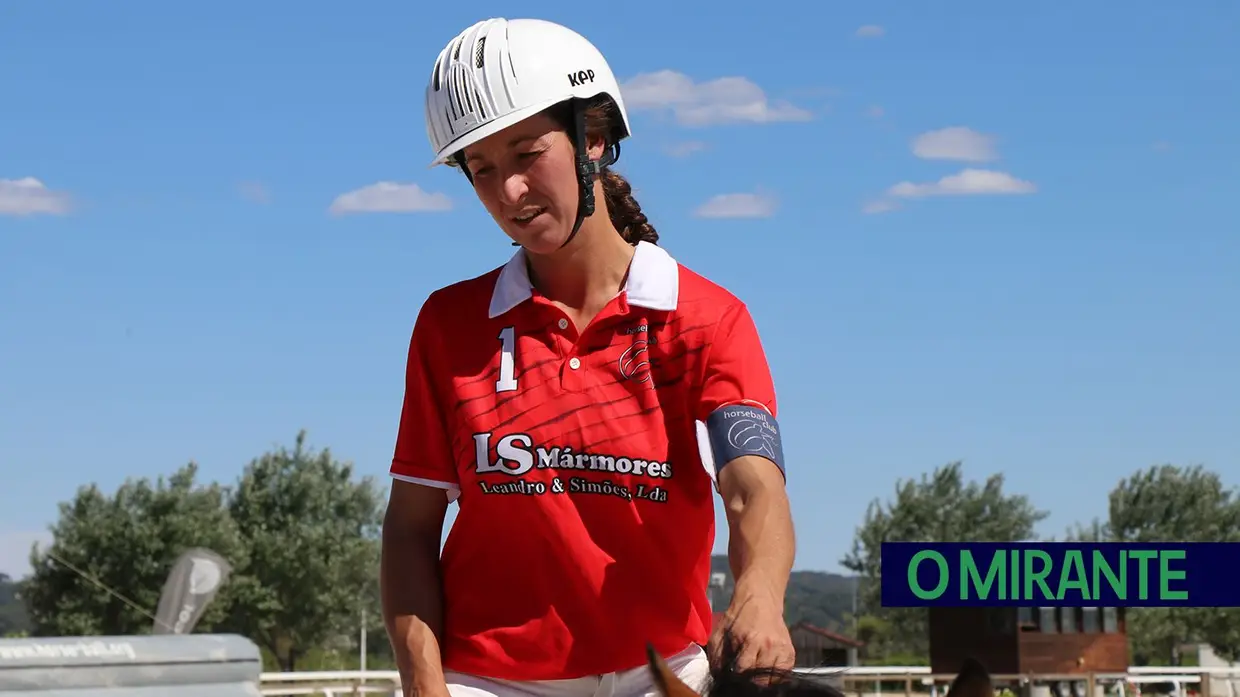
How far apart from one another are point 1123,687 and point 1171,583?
64.5 feet

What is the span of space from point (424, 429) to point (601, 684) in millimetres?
705

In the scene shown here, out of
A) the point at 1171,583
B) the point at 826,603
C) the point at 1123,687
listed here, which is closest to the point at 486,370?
the point at 1171,583

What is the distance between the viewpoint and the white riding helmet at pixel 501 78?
3.25 meters

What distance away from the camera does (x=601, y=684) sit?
331 centimetres

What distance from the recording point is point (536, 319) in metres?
3.49

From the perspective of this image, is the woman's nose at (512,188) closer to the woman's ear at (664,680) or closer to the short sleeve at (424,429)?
the short sleeve at (424,429)

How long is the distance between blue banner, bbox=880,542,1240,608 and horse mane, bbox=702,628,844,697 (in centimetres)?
938

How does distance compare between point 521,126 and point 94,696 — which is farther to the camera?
point 94,696

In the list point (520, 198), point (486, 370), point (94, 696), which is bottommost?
point (94, 696)

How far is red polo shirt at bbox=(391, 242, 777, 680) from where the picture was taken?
3.30m

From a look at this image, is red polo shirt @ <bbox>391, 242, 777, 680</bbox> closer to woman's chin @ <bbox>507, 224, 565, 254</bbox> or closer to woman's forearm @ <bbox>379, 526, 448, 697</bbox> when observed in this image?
woman's forearm @ <bbox>379, 526, 448, 697</bbox>

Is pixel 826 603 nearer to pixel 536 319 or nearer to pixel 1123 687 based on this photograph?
pixel 1123 687

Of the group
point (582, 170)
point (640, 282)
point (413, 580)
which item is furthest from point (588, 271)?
point (413, 580)

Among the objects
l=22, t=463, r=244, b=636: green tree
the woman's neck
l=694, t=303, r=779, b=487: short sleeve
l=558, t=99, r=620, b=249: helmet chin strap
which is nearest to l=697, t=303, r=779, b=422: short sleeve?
l=694, t=303, r=779, b=487: short sleeve
